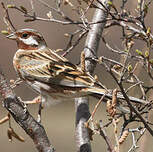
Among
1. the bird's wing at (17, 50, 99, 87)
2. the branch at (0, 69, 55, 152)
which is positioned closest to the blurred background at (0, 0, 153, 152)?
the bird's wing at (17, 50, 99, 87)

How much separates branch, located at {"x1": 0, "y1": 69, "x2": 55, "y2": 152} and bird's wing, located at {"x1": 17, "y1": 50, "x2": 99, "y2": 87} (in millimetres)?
929

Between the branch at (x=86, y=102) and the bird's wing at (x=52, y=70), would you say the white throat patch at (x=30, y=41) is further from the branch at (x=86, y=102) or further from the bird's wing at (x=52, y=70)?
the branch at (x=86, y=102)

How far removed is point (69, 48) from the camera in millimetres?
4551

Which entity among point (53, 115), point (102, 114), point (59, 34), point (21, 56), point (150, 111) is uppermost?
point (59, 34)

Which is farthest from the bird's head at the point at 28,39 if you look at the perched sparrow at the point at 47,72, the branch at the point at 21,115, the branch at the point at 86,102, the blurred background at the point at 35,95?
the blurred background at the point at 35,95

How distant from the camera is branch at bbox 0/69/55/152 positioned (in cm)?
349

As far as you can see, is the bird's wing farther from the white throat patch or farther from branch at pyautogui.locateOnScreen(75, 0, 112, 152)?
branch at pyautogui.locateOnScreen(75, 0, 112, 152)

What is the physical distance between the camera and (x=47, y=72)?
489cm

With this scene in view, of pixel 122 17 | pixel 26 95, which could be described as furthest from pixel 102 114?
pixel 122 17

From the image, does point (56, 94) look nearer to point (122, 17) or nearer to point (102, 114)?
point (122, 17)

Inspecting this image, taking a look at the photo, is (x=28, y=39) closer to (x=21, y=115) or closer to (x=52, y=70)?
(x=52, y=70)

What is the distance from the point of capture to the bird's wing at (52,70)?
182 inches

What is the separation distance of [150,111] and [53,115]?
1433 centimetres

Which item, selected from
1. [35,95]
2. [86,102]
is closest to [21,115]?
[86,102]
